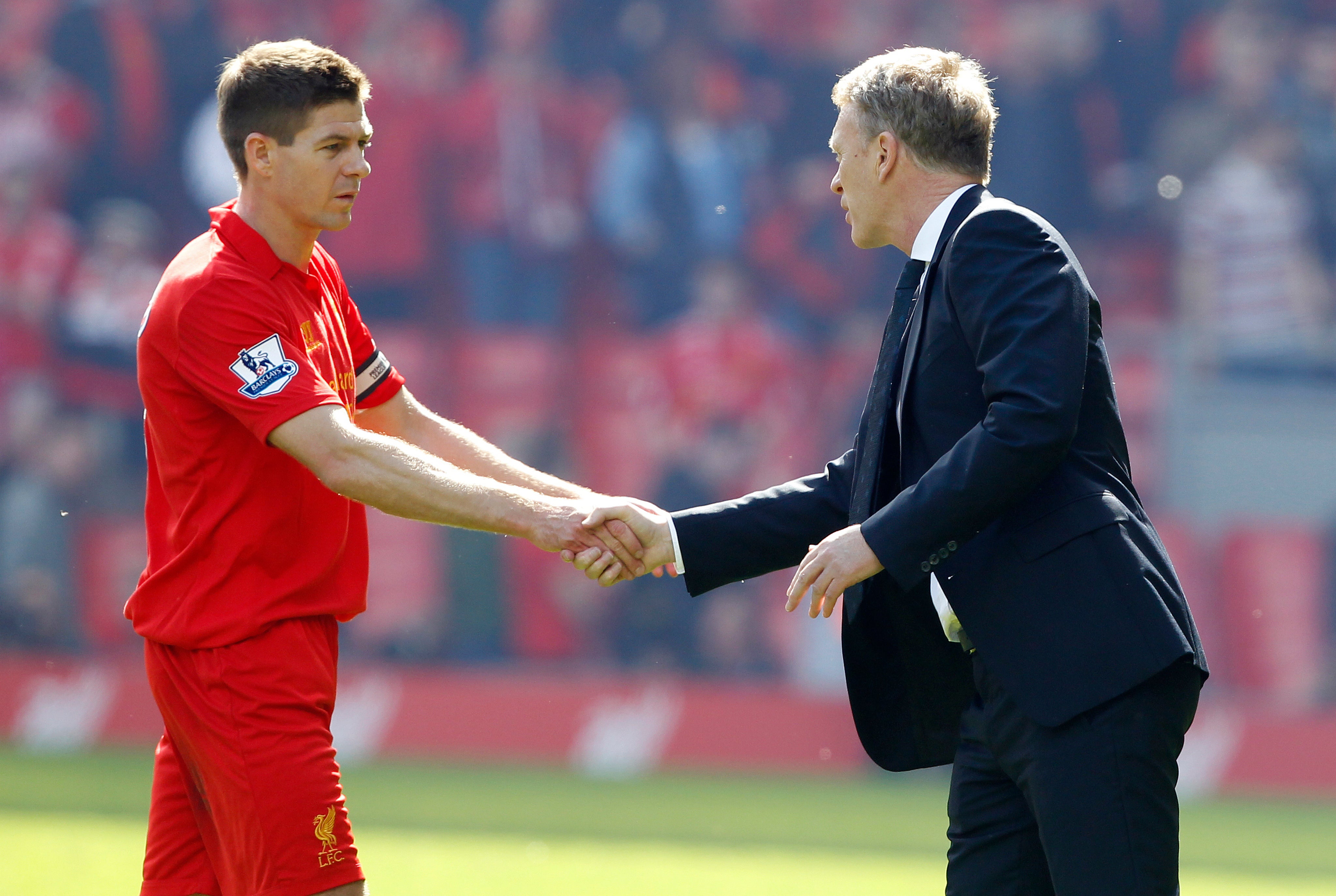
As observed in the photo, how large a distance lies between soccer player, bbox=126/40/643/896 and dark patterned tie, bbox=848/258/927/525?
2.52 ft

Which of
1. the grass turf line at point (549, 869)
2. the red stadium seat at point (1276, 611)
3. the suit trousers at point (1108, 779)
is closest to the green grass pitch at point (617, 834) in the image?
the grass turf line at point (549, 869)

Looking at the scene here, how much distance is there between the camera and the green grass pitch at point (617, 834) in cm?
565

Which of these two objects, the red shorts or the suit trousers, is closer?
the suit trousers

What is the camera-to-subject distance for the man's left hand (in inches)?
109

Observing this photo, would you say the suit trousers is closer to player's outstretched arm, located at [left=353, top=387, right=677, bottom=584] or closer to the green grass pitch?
player's outstretched arm, located at [left=353, top=387, right=677, bottom=584]

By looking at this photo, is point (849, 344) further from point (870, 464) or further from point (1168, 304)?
point (870, 464)

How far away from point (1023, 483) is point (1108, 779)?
54 centimetres

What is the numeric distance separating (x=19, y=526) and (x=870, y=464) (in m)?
8.20

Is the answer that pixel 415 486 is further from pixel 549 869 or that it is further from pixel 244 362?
pixel 549 869

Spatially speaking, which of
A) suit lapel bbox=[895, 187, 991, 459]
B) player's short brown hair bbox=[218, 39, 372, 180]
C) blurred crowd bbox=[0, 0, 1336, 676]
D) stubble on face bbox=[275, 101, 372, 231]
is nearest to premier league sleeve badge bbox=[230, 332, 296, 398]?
stubble on face bbox=[275, 101, 372, 231]

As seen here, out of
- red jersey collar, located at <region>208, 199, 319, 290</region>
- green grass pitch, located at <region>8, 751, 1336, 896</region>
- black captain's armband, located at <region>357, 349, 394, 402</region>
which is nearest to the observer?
red jersey collar, located at <region>208, 199, 319, 290</region>

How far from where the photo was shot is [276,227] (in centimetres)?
318

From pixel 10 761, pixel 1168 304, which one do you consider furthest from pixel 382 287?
pixel 1168 304

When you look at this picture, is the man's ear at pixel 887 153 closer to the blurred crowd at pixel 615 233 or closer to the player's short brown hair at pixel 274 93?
the player's short brown hair at pixel 274 93
